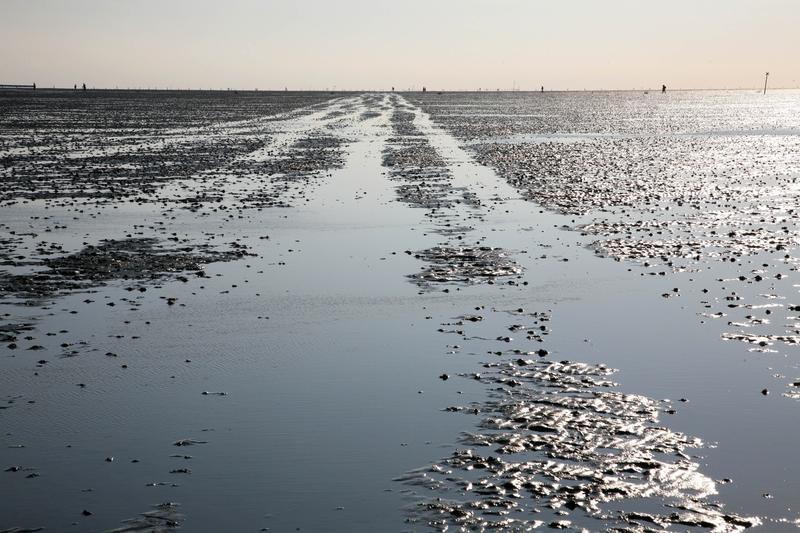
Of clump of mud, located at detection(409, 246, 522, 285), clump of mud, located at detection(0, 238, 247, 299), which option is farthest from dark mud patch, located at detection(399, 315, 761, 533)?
clump of mud, located at detection(0, 238, 247, 299)

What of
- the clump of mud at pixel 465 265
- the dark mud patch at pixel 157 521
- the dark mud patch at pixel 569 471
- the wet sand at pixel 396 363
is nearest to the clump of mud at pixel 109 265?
the wet sand at pixel 396 363

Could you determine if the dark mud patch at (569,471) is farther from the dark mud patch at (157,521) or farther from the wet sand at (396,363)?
the dark mud patch at (157,521)

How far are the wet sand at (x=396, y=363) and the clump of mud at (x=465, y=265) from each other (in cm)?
10

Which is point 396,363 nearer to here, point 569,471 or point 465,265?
point 569,471

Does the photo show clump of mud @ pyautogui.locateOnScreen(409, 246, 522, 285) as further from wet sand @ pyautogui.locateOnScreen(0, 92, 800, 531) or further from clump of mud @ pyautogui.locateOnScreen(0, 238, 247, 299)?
clump of mud @ pyautogui.locateOnScreen(0, 238, 247, 299)

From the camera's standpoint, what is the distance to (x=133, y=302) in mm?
18438

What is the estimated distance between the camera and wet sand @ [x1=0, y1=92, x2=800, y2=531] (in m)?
9.52

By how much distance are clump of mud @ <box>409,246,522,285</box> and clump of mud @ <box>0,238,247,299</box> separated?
214 inches

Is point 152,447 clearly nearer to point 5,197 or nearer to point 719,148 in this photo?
point 5,197

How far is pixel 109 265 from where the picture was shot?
21828 millimetres

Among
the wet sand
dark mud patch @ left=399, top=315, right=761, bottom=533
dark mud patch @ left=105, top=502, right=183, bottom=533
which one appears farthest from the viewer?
the wet sand

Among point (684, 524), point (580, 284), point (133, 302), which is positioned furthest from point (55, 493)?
point (580, 284)

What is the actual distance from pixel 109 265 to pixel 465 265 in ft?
30.3

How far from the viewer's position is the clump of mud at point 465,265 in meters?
20.6
